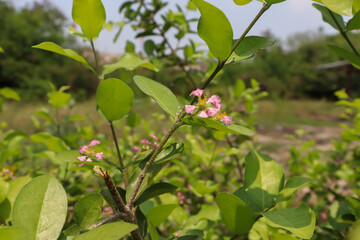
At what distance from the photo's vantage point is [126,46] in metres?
1.00

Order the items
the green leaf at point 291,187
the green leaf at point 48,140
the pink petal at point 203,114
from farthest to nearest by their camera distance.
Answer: the green leaf at point 48,140
the green leaf at point 291,187
the pink petal at point 203,114

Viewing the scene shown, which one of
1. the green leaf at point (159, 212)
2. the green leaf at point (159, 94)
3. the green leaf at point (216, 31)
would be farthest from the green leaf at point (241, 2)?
the green leaf at point (159, 212)

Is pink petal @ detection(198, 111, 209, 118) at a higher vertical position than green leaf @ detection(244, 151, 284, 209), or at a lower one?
higher

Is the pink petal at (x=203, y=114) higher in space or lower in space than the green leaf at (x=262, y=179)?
higher

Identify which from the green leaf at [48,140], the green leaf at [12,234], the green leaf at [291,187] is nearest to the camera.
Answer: the green leaf at [12,234]

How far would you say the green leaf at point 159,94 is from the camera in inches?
15.6

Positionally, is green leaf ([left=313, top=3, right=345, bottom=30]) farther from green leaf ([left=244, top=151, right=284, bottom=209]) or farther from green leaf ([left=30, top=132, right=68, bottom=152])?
green leaf ([left=30, top=132, right=68, bottom=152])

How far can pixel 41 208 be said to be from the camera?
351mm

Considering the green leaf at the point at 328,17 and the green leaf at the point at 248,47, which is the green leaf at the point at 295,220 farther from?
the green leaf at the point at 328,17

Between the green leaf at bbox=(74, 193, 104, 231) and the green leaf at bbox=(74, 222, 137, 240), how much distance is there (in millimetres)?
76

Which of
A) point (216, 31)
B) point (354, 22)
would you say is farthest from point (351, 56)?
point (216, 31)

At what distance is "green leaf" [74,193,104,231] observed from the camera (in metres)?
0.38

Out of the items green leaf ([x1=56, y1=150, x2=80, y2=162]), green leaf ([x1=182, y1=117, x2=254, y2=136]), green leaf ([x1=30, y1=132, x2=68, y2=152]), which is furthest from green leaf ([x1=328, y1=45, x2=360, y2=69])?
green leaf ([x1=30, y1=132, x2=68, y2=152])

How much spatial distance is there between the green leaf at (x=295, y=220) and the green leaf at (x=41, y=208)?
0.98 ft
